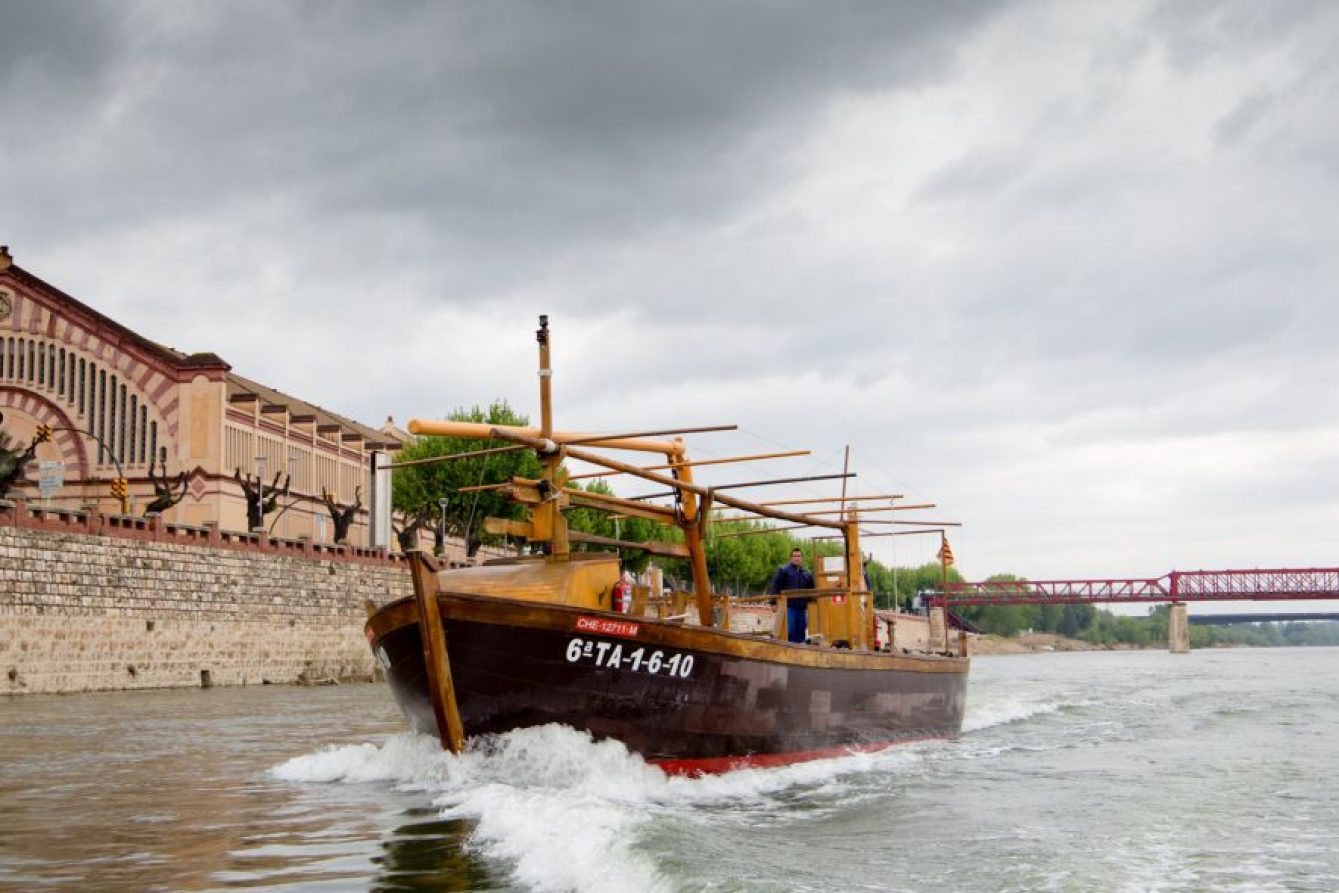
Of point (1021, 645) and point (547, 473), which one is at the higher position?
point (547, 473)

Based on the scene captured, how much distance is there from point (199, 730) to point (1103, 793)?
1584 cm

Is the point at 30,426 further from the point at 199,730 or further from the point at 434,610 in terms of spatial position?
the point at 434,610

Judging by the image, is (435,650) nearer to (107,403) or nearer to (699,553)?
(699,553)

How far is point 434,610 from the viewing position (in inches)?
556

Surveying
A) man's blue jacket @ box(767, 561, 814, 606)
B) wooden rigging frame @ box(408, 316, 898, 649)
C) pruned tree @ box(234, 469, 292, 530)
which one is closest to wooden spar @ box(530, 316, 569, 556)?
wooden rigging frame @ box(408, 316, 898, 649)

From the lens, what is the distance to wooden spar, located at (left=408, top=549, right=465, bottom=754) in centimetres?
1407

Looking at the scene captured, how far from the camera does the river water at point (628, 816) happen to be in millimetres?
9648

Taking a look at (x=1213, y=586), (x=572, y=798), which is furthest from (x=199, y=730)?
(x=1213, y=586)

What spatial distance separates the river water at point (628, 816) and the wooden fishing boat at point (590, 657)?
1.17ft

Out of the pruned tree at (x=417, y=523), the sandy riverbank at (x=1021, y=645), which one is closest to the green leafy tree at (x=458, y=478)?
the pruned tree at (x=417, y=523)

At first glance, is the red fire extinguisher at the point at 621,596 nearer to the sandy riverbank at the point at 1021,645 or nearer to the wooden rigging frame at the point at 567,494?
the wooden rigging frame at the point at 567,494

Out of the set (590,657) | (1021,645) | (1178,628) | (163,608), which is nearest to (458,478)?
(163,608)

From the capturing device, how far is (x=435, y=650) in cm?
1413

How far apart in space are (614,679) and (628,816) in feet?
8.99
